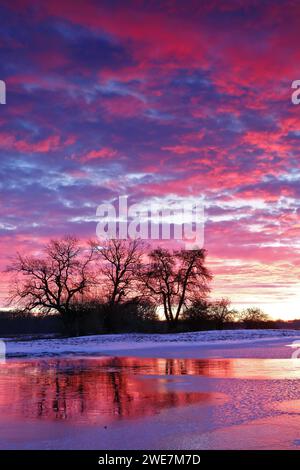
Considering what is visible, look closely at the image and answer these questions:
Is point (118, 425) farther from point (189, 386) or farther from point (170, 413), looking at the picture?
point (189, 386)

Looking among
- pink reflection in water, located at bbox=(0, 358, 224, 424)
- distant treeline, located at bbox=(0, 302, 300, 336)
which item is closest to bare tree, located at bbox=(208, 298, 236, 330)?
distant treeline, located at bbox=(0, 302, 300, 336)

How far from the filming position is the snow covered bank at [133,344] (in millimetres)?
30219

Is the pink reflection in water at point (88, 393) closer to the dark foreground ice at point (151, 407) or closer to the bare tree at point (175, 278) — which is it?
the dark foreground ice at point (151, 407)

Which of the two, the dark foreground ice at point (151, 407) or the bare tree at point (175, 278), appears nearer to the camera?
the dark foreground ice at point (151, 407)

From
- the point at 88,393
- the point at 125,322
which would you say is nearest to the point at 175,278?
the point at 125,322

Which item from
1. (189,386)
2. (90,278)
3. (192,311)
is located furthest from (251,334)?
(189,386)

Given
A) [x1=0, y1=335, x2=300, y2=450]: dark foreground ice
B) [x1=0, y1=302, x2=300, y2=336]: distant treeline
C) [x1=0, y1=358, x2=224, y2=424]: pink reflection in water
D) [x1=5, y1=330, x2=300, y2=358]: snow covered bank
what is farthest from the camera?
[x1=0, y1=302, x2=300, y2=336]: distant treeline

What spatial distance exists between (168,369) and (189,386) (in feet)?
17.6

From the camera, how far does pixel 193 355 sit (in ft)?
89.6

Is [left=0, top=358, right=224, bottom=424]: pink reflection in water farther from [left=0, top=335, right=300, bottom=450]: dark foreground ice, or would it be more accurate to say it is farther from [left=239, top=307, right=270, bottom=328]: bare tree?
[left=239, top=307, right=270, bottom=328]: bare tree

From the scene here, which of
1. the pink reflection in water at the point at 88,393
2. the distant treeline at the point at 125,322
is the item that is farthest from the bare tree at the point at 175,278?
the pink reflection in water at the point at 88,393

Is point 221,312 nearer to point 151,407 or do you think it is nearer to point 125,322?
point 125,322

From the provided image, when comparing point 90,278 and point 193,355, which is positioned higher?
point 90,278

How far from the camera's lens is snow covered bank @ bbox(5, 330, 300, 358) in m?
30.2
